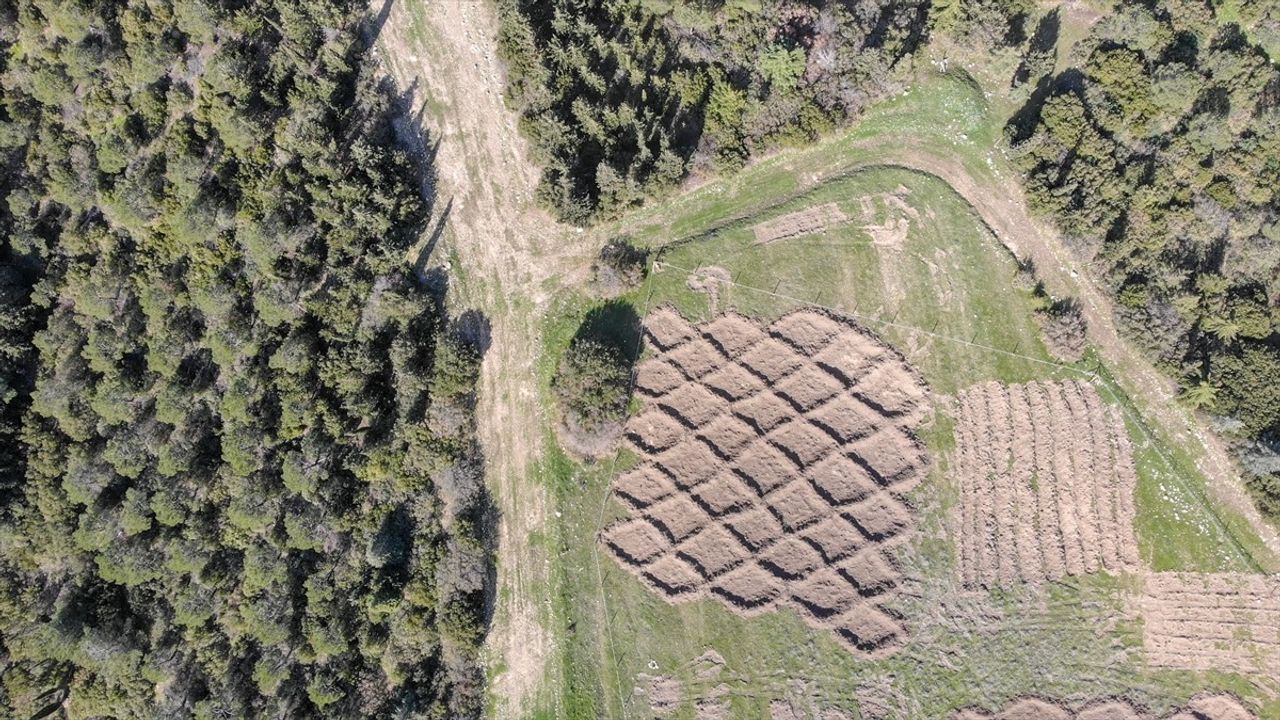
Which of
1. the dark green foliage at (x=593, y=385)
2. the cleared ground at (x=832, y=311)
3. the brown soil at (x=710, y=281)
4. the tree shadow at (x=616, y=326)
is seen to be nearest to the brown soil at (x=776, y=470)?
the tree shadow at (x=616, y=326)

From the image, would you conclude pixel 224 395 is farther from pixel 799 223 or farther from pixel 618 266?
pixel 799 223

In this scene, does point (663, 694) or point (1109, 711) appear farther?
point (663, 694)

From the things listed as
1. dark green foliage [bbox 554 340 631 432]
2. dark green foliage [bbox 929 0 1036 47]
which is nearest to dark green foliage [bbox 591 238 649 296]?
dark green foliage [bbox 554 340 631 432]

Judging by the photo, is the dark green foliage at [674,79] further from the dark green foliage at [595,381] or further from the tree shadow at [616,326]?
the dark green foliage at [595,381]

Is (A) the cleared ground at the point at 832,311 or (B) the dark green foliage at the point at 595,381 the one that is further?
(A) the cleared ground at the point at 832,311

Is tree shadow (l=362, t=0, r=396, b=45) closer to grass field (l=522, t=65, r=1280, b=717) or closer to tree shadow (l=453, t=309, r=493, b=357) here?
tree shadow (l=453, t=309, r=493, b=357)

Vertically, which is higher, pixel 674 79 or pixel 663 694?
pixel 674 79

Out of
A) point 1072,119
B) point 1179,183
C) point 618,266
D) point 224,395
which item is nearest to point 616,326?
point 618,266
